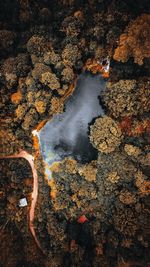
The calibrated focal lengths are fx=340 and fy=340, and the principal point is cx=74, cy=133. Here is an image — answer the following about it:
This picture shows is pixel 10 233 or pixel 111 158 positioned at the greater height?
pixel 111 158

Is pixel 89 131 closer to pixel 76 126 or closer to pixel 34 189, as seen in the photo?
pixel 76 126

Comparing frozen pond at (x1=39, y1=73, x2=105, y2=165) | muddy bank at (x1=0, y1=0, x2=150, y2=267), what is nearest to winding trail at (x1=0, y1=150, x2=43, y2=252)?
muddy bank at (x1=0, y1=0, x2=150, y2=267)

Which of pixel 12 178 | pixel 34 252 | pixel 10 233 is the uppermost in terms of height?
pixel 12 178

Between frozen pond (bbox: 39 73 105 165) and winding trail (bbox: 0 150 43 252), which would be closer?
frozen pond (bbox: 39 73 105 165)

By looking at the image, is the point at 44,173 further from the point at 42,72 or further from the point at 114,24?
the point at 114,24

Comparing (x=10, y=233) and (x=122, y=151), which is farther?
(x=10, y=233)

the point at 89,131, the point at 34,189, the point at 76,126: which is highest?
the point at 76,126

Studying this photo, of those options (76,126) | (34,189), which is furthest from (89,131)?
(34,189)

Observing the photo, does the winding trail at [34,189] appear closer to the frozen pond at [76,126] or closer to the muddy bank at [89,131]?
the muddy bank at [89,131]

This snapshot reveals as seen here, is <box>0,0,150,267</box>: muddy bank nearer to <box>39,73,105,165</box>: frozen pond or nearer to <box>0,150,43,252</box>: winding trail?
<box>0,150,43,252</box>: winding trail

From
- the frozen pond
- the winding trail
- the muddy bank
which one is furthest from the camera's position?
the winding trail

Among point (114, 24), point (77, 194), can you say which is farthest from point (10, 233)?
point (114, 24)
